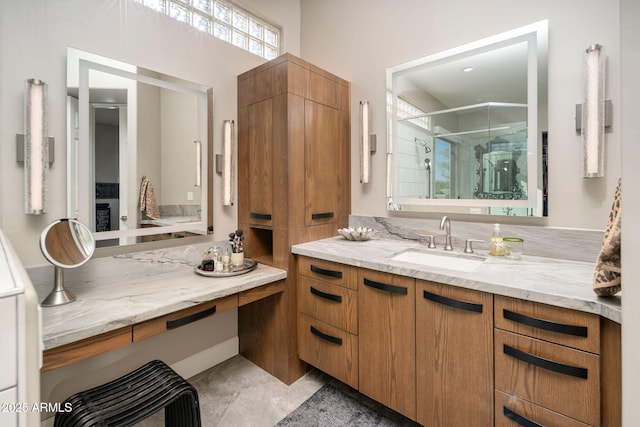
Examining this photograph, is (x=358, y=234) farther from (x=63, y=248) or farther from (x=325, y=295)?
(x=63, y=248)

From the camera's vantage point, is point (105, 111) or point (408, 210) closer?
point (105, 111)

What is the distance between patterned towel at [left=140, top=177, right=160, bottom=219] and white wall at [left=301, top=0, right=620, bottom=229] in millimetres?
1546

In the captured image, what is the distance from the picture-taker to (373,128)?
2.44 m

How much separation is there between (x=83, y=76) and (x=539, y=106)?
261cm

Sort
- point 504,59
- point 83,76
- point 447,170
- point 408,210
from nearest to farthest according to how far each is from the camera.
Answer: point 83,76 < point 504,59 < point 447,170 < point 408,210

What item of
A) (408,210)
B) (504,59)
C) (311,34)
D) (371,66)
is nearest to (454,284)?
(408,210)

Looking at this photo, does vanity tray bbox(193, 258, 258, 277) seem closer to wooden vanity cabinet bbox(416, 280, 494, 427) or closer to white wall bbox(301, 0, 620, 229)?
white wall bbox(301, 0, 620, 229)

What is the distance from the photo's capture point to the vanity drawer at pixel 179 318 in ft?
4.71

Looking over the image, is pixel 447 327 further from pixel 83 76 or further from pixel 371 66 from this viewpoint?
pixel 83 76

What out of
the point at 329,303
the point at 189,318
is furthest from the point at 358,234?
the point at 189,318

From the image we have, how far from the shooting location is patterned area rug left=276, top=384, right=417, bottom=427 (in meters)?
1.73

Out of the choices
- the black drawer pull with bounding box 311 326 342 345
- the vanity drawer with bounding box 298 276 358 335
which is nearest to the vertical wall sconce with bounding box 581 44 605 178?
the vanity drawer with bounding box 298 276 358 335

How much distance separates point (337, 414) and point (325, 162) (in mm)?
1740

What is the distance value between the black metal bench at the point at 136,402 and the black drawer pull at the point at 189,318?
23 centimetres
